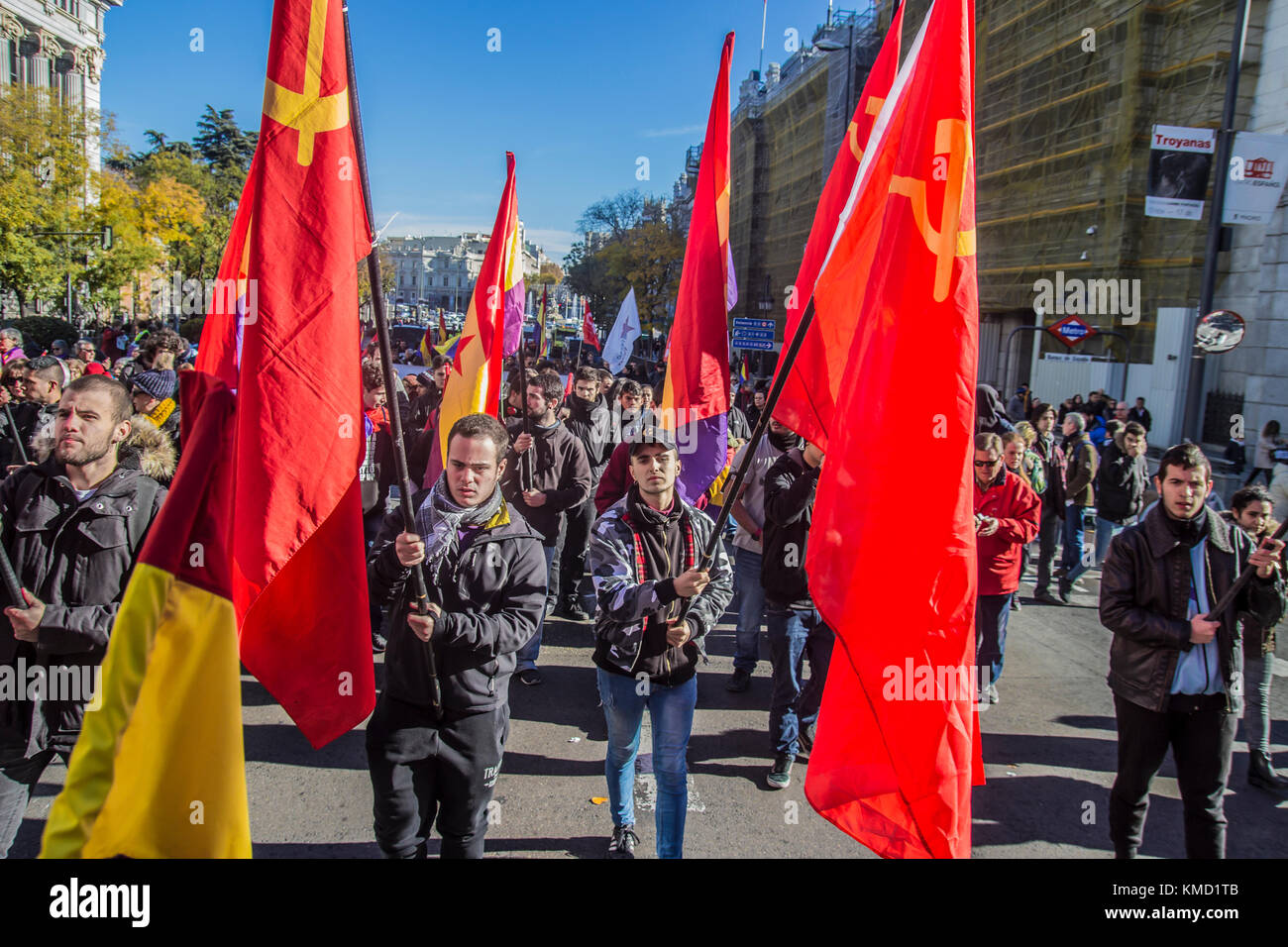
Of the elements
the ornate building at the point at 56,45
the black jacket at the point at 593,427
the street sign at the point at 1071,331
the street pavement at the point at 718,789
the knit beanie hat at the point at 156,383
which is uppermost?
the ornate building at the point at 56,45

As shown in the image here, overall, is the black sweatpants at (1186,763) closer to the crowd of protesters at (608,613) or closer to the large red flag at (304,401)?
the crowd of protesters at (608,613)

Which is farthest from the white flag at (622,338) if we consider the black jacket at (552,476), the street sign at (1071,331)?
the street sign at (1071,331)

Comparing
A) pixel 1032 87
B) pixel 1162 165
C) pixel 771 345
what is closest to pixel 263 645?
pixel 1162 165

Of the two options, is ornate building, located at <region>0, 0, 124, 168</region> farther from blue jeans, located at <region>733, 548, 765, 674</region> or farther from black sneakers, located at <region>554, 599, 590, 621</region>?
blue jeans, located at <region>733, 548, 765, 674</region>

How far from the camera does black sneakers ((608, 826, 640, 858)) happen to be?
12.1 ft

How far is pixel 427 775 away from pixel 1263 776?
14.9 ft

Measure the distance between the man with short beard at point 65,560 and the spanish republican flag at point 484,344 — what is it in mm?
2423

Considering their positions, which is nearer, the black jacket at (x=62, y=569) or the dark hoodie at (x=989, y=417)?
the black jacket at (x=62, y=569)

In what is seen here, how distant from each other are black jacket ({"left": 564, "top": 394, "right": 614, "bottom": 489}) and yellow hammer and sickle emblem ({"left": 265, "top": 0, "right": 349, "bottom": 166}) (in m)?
5.08

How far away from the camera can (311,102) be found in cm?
254

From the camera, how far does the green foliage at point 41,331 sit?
80.6ft

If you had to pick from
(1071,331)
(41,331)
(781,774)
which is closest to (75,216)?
(41,331)

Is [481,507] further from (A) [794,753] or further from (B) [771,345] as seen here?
(B) [771,345]

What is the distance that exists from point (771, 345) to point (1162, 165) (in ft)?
38.7
